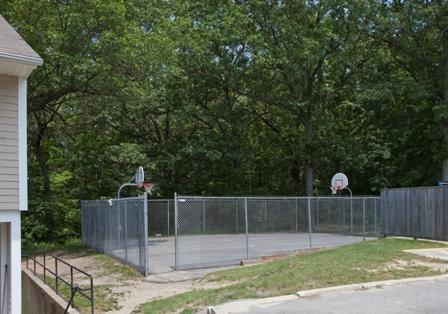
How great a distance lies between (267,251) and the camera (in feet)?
59.7

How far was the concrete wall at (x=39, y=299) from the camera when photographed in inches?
458

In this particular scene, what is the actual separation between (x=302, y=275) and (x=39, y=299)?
6529 mm

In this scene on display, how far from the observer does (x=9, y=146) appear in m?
9.40

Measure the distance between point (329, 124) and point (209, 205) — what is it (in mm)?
19677

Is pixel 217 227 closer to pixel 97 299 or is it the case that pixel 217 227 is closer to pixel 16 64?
pixel 97 299

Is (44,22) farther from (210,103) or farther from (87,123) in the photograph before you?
(210,103)

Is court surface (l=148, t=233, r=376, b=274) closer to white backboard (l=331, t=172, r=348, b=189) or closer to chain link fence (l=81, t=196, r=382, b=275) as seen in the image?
chain link fence (l=81, t=196, r=382, b=275)

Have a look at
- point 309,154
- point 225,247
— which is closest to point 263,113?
point 309,154

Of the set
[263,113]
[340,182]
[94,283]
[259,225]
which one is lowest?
[94,283]

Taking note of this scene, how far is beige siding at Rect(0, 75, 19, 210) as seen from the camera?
9266 millimetres

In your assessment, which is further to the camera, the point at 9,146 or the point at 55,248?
the point at 55,248

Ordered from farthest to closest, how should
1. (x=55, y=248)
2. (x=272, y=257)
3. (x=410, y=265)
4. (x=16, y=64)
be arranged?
1. (x=55, y=248)
2. (x=272, y=257)
3. (x=410, y=265)
4. (x=16, y=64)

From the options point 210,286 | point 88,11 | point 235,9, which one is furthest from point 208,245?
point 235,9

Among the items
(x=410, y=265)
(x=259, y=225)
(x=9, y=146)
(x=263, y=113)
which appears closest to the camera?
(x=9, y=146)
